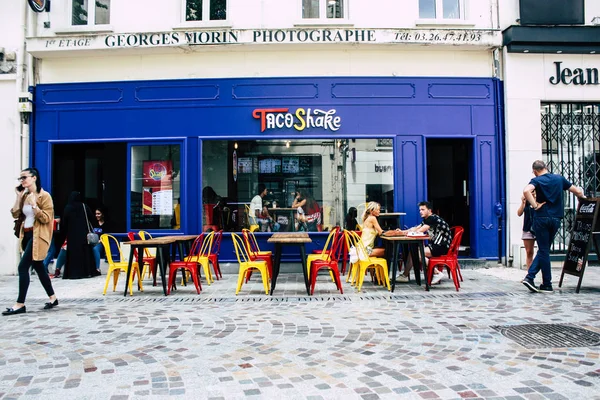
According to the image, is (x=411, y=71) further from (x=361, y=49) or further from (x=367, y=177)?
(x=367, y=177)

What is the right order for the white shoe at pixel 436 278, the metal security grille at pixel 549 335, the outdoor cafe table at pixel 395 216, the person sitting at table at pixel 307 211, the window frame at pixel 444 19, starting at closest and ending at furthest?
1. the metal security grille at pixel 549 335
2. the white shoe at pixel 436 278
3. the outdoor cafe table at pixel 395 216
4. the window frame at pixel 444 19
5. the person sitting at table at pixel 307 211

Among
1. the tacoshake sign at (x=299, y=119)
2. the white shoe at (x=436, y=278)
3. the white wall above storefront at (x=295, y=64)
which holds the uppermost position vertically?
the white wall above storefront at (x=295, y=64)

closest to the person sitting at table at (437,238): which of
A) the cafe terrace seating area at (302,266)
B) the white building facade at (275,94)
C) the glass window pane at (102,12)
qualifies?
the cafe terrace seating area at (302,266)

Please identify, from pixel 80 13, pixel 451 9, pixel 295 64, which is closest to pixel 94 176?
pixel 80 13

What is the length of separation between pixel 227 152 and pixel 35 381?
24.1ft

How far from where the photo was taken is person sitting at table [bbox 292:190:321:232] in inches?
418

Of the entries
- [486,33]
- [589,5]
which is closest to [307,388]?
[486,33]

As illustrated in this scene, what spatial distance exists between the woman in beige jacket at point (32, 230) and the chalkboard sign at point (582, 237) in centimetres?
754

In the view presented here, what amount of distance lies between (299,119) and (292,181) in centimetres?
139

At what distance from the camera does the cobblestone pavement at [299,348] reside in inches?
139

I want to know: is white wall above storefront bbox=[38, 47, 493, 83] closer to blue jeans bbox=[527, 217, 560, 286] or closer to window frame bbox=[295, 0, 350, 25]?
window frame bbox=[295, 0, 350, 25]

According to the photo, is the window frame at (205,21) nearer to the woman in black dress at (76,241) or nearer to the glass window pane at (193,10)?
the glass window pane at (193,10)

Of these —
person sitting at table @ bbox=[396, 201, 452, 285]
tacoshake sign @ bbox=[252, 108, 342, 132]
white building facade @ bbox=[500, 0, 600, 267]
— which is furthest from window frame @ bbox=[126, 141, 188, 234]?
white building facade @ bbox=[500, 0, 600, 267]

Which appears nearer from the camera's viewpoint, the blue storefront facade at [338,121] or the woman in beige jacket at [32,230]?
the woman in beige jacket at [32,230]
